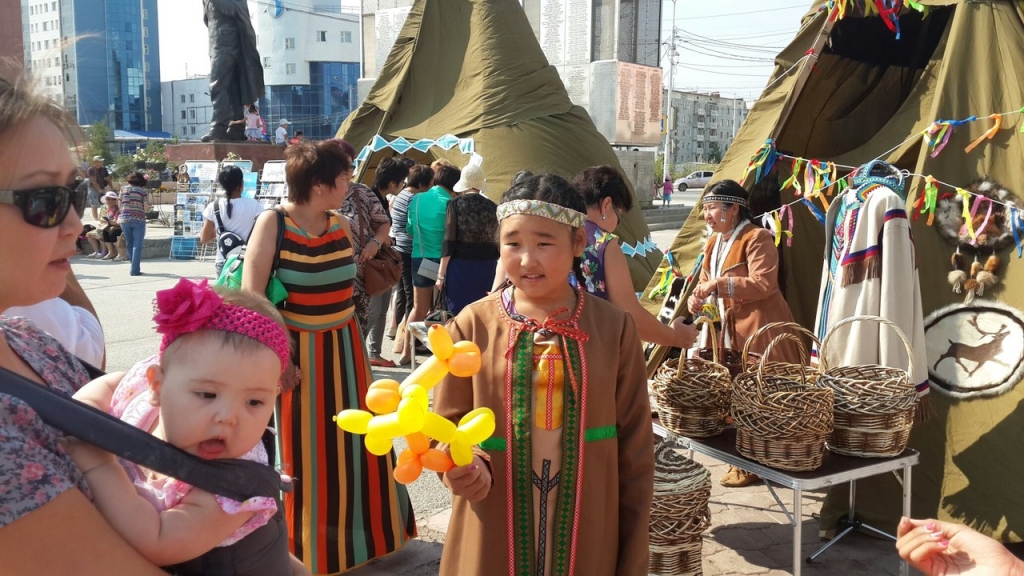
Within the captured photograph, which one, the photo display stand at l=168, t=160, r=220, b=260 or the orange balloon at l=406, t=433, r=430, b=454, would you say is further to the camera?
the photo display stand at l=168, t=160, r=220, b=260

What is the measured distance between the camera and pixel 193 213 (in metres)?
14.6

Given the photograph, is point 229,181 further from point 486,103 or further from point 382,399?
point 382,399

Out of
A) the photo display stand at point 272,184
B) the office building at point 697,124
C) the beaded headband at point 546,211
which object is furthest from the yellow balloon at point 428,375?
the office building at point 697,124

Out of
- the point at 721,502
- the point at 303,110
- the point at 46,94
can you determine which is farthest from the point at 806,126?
the point at 303,110

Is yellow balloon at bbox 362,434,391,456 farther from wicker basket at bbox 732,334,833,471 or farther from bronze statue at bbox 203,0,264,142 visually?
bronze statue at bbox 203,0,264,142

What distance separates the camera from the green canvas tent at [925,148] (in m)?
3.91

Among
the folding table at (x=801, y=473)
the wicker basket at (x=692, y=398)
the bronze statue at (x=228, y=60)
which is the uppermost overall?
the bronze statue at (x=228, y=60)

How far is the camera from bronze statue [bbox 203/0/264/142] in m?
17.1

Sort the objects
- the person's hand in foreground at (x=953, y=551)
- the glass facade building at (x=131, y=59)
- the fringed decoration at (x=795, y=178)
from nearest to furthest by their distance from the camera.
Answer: the person's hand in foreground at (x=953, y=551) → the fringed decoration at (x=795, y=178) → the glass facade building at (x=131, y=59)

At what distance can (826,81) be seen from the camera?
5.72m

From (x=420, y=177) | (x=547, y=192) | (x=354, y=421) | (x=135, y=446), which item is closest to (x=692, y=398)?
(x=547, y=192)

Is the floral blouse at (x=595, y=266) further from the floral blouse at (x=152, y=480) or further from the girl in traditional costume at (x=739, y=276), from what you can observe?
the floral blouse at (x=152, y=480)

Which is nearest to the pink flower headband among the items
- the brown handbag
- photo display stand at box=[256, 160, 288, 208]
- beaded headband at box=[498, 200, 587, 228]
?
beaded headband at box=[498, 200, 587, 228]

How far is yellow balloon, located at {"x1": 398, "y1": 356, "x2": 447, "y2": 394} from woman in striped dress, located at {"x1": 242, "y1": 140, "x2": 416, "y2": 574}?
1696mm
